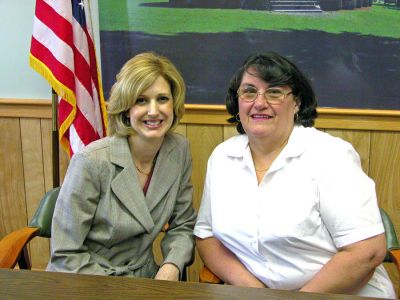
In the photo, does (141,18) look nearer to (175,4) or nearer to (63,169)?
(175,4)

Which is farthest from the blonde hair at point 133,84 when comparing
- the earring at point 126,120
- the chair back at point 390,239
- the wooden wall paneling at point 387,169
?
the wooden wall paneling at point 387,169

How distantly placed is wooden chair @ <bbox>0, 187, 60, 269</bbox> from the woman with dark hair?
64 cm

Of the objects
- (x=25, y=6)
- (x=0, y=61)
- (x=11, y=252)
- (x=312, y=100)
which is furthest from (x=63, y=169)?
(x=312, y=100)

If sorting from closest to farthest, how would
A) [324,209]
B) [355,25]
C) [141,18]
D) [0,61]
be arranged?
[324,209] → [355,25] → [141,18] → [0,61]

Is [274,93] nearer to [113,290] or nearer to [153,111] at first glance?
[153,111]

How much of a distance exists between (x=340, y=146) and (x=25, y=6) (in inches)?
70.6

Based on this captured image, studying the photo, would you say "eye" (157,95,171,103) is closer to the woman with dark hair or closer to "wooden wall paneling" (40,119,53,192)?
the woman with dark hair

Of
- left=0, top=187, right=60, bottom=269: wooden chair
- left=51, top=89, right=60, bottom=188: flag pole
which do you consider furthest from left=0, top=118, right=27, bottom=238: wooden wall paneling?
left=0, top=187, right=60, bottom=269: wooden chair

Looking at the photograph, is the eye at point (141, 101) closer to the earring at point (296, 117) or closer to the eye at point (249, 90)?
the eye at point (249, 90)

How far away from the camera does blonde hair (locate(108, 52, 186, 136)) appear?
163cm

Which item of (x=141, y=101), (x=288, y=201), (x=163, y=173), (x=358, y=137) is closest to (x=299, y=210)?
(x=288, y=201)

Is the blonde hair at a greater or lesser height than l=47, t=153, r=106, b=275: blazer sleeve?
greater

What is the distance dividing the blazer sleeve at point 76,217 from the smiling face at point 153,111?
0.20m

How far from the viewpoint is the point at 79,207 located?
1623 millimetres
